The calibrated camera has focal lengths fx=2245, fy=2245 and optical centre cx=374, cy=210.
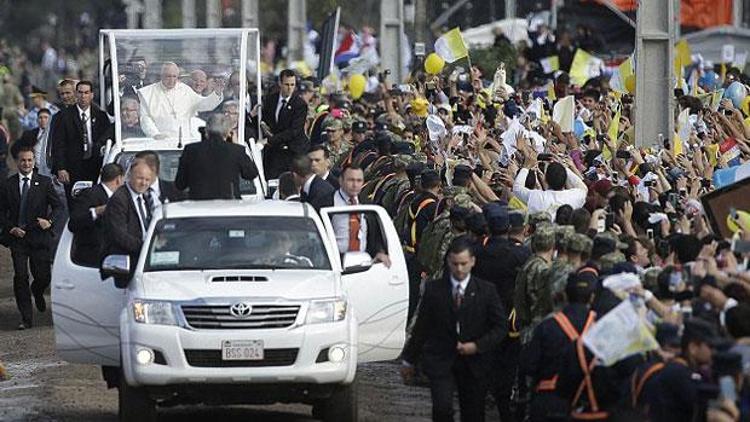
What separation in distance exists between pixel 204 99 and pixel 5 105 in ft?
91.6

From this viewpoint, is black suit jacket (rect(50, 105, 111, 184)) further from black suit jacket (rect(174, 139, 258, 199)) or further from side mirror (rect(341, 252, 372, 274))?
side mirror (rect(341, 252, 372, 274))

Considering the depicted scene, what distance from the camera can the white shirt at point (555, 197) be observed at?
19016 mm

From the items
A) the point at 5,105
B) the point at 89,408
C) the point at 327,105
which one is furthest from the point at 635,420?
the point at 5,105

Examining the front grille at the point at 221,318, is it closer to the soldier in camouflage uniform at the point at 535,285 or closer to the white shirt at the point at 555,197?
the soldier in camouflage uniform at the point at 535,285

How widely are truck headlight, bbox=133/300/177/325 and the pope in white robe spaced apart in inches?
287

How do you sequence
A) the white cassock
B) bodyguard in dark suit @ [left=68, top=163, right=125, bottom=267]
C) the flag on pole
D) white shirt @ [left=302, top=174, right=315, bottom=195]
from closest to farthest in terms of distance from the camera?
1. bodyguard in dark suit @ [left=68, top=163, right=125, bottom=267]
2. white shirt @ [left=302, top=174, right=315, bottom=195]
3. the white cassock
4. the flag on pole

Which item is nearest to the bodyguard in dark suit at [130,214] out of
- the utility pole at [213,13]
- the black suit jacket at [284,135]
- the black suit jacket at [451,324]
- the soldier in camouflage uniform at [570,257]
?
the black suit jacket at [451,324]

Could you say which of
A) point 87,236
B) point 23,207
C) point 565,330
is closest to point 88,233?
point 87,236

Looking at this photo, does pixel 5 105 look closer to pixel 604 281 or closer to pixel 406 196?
pixel 406 196

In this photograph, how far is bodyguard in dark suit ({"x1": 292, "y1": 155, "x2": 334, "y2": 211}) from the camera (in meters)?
20.3

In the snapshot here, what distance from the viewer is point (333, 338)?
15828 mm

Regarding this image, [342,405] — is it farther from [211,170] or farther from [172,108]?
[172,108]

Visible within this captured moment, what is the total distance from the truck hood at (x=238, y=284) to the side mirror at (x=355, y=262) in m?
0.33

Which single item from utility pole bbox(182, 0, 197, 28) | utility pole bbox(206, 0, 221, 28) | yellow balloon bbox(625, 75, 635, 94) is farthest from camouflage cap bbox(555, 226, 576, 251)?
utility pole bbox(182, 0, 197, 28)
